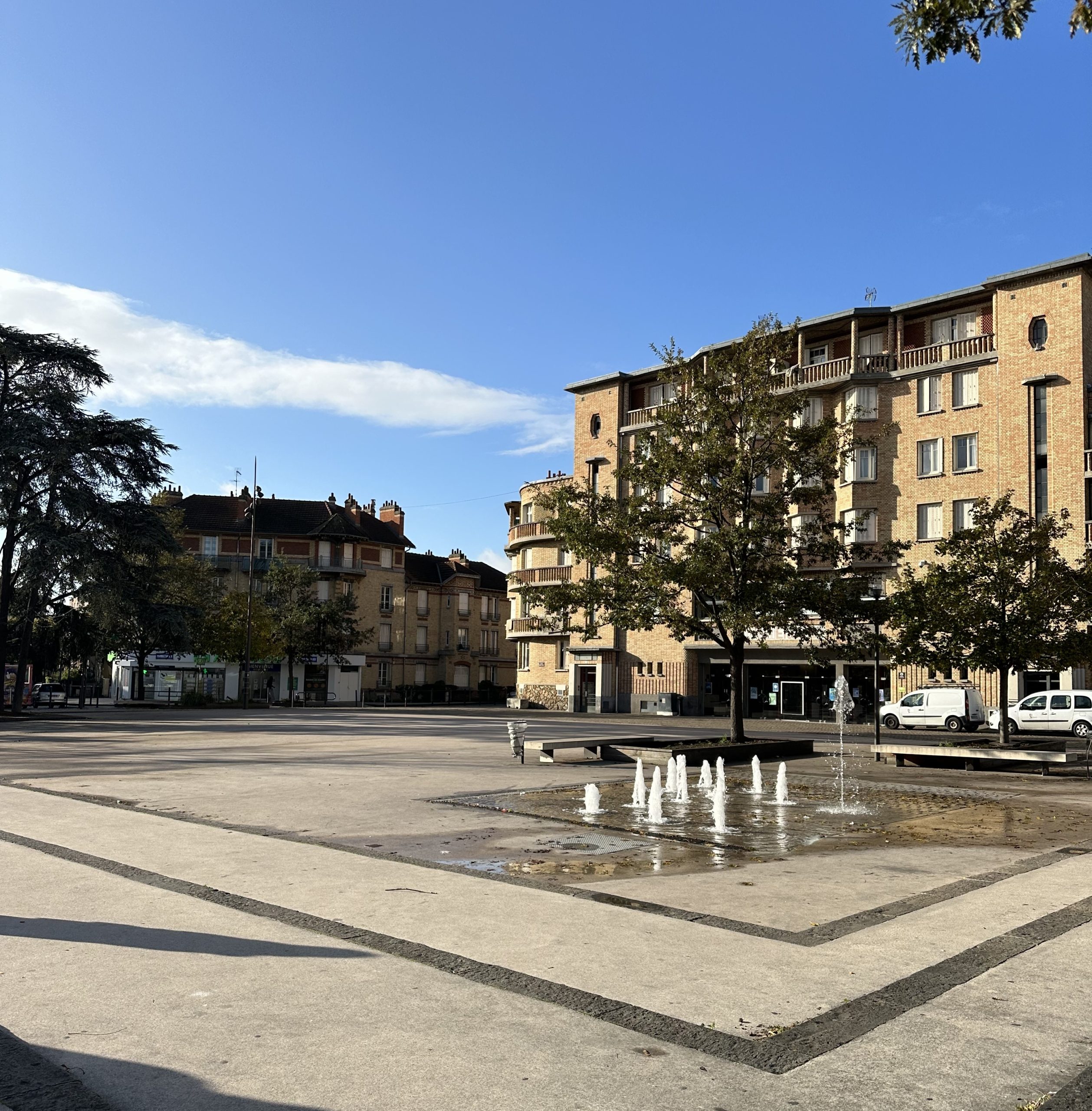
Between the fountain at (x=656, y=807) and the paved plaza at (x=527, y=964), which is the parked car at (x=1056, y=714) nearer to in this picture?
the paved plaza at (x=527, y=964)

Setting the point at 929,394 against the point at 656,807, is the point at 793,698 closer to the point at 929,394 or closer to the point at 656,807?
the point at 929,394

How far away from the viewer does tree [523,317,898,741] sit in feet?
70.9

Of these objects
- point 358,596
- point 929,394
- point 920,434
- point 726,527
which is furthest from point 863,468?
point 358,596

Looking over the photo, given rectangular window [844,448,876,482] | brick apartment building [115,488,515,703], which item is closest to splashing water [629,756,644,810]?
rectangular window [844,448,876,482]

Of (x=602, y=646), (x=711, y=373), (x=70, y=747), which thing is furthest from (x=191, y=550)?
(x=711, y=373)

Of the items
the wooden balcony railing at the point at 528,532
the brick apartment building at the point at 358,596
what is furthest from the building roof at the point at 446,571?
the wooden balcony railing at the point at 528,532

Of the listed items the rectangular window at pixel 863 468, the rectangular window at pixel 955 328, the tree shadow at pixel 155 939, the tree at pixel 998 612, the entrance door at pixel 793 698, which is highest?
the rectangular window at pixel 955 328

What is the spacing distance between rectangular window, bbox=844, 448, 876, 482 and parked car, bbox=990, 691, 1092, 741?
1396cm

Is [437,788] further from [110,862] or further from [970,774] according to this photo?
[970,774]

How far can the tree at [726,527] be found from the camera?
851 inches

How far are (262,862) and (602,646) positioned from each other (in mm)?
45797

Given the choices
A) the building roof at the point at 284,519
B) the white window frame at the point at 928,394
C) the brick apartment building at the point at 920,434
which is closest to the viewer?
the brick apartment building at the point at 920,434

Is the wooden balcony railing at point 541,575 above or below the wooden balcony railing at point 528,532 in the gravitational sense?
below

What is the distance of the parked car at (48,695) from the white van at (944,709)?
130 ft
